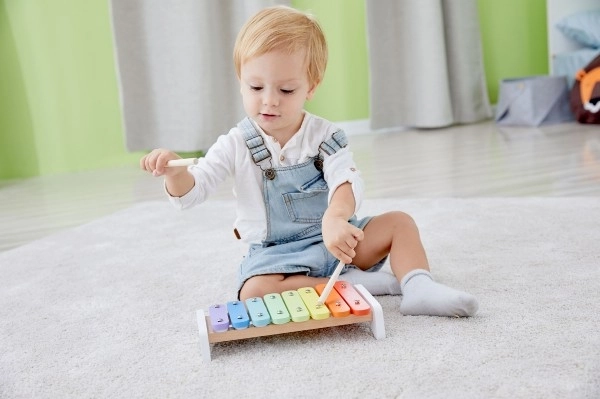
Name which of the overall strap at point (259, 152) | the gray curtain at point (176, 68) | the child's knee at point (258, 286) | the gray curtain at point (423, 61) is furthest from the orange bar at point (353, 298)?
the gray curtain at point (423, 61)

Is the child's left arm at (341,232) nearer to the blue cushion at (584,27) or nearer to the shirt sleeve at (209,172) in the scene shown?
the shirt sleeve at (209,172)

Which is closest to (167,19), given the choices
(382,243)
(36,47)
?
(36,47)

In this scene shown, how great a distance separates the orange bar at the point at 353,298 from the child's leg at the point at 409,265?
8 centimetres

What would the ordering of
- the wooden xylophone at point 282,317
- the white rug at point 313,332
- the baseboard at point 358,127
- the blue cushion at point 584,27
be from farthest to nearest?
the baseboard at point 358,127, the blue cushion at point 584,27, the wooden xylophone at point 282,317, the white rug at point 313,332

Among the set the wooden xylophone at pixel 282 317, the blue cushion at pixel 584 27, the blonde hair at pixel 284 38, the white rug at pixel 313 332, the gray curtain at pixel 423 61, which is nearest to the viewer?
the white rug at pixel 313 332

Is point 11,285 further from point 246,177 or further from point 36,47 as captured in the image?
point 36,47

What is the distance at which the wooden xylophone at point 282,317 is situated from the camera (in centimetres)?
89

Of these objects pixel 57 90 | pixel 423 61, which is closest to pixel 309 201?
pixel 57 90

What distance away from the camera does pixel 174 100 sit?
8.95 ft

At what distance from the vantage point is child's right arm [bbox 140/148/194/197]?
0.94 m

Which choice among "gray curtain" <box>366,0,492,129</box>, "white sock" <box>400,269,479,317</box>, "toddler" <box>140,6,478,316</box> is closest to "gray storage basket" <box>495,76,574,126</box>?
"gray curtain" <box>366,0,492,129</box>

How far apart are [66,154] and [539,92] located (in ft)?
6.72

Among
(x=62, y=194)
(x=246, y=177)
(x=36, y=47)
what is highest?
(x=36, y=47)

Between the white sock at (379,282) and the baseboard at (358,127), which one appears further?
the baseboard at (358,127)
